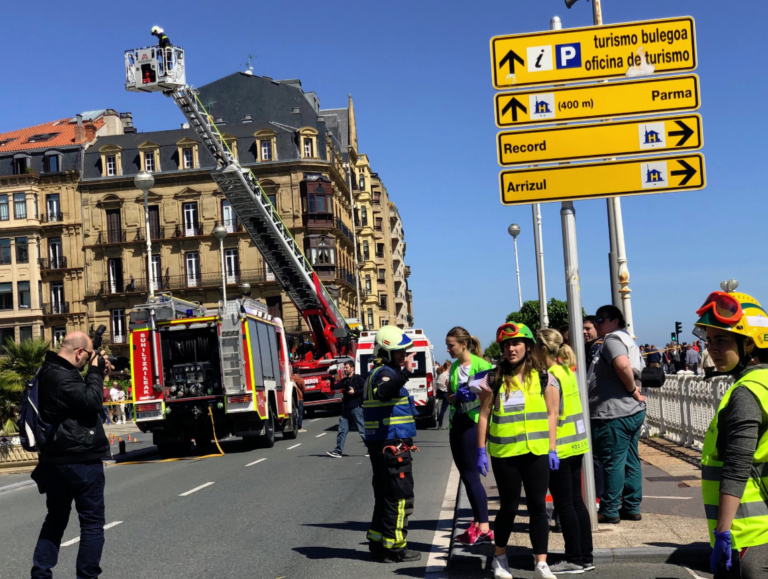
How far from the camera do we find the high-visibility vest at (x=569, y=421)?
681 centimetres

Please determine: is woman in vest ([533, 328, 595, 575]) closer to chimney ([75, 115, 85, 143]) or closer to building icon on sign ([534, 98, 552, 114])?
building icon on sign ([534, 98, 552, 114])

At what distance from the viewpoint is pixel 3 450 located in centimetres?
1980

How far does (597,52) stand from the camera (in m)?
8.22

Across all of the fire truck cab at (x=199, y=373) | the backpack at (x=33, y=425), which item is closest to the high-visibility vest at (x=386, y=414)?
the backpack at (x=33, y=425)

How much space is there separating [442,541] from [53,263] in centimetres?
6302

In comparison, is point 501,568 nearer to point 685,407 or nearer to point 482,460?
point 482,460

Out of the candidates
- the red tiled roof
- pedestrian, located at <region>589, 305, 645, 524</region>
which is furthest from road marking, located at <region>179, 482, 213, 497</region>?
the red tiled roof

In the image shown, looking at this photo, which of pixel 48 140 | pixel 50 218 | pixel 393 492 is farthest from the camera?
pixel 48 140

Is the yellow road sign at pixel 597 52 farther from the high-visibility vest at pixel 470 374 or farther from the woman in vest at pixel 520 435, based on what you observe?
the woman in vest at pixel 520 435

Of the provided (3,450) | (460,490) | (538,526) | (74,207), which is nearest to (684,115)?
(538,526)

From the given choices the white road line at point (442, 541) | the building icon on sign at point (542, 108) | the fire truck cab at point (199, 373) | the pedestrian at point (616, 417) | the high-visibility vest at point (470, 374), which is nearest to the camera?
the white road line at point (442, 541)

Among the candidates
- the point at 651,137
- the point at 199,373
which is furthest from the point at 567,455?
the point at 199,373

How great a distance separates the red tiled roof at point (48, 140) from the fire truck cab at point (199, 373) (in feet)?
170

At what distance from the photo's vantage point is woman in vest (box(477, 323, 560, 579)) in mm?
6223
